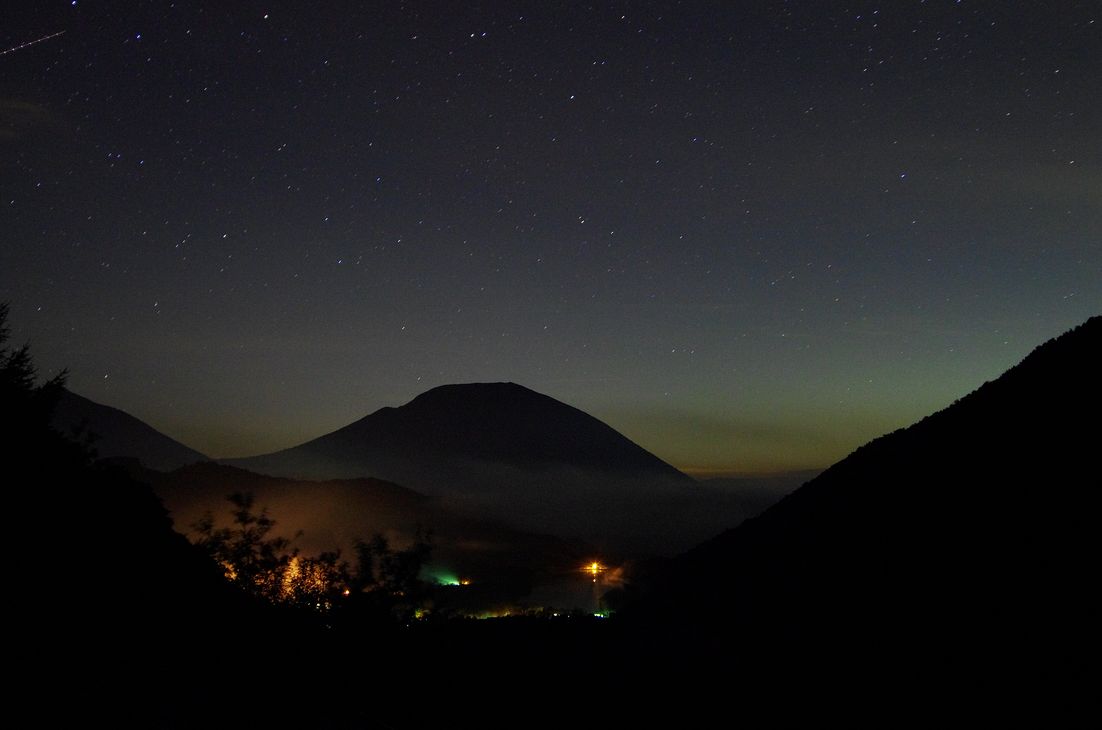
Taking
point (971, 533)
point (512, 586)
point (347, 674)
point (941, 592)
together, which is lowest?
point (512, 586)

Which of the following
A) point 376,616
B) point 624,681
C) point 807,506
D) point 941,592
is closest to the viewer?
point 941,592

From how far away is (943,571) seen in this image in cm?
1438

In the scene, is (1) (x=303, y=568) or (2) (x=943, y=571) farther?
(1) (x=303, y=568)

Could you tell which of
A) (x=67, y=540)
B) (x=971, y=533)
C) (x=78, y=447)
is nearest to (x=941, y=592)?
(x=971, y=533)

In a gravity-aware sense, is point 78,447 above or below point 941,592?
above

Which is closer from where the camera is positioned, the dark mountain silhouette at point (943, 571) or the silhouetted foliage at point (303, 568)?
the dark mountain silhouette at point (943, 571)

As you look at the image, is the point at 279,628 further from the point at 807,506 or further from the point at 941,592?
the point at 807,506

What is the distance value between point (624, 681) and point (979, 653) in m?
7.14

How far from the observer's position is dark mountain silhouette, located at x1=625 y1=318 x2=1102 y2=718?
11.4 m

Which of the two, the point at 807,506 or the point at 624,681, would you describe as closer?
the point at 624,681

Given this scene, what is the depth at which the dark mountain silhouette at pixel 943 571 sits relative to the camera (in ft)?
37.5

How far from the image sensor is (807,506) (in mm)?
23641

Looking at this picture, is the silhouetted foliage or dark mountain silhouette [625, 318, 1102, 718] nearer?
dark mountain silhouette [625, 318, 1102, 718]

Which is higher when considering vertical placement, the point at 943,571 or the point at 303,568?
the point at 943,571
